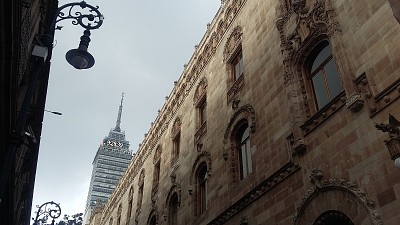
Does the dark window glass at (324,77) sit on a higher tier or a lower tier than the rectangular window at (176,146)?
lower

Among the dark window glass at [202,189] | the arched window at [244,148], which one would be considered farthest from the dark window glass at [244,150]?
the dark window glass at [202,189]

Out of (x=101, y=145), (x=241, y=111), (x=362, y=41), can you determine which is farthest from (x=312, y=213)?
(x=101, y=145)

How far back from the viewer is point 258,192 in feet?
38.9

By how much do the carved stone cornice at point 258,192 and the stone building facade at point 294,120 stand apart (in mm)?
33

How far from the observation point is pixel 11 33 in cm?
730

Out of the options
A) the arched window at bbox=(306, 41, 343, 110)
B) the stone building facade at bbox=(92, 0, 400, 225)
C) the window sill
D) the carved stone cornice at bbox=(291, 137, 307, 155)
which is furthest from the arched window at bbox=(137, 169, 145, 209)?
the window sill

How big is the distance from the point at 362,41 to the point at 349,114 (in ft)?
5.86

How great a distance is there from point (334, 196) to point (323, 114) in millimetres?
2192

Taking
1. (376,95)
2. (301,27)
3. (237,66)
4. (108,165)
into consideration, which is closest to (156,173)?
(237,66)

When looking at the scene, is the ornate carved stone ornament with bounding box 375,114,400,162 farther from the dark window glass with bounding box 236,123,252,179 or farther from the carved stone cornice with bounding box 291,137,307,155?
the dark window glass with bounding box 236,123,252,179

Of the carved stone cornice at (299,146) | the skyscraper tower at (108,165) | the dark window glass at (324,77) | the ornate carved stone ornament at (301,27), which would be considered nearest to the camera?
the carved stone cornice at (299,146)

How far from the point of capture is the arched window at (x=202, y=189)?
17.1m

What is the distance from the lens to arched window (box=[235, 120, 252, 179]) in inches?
550

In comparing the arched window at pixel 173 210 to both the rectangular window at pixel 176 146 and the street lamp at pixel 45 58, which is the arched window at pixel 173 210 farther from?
the street lamp at pixel 45 58
